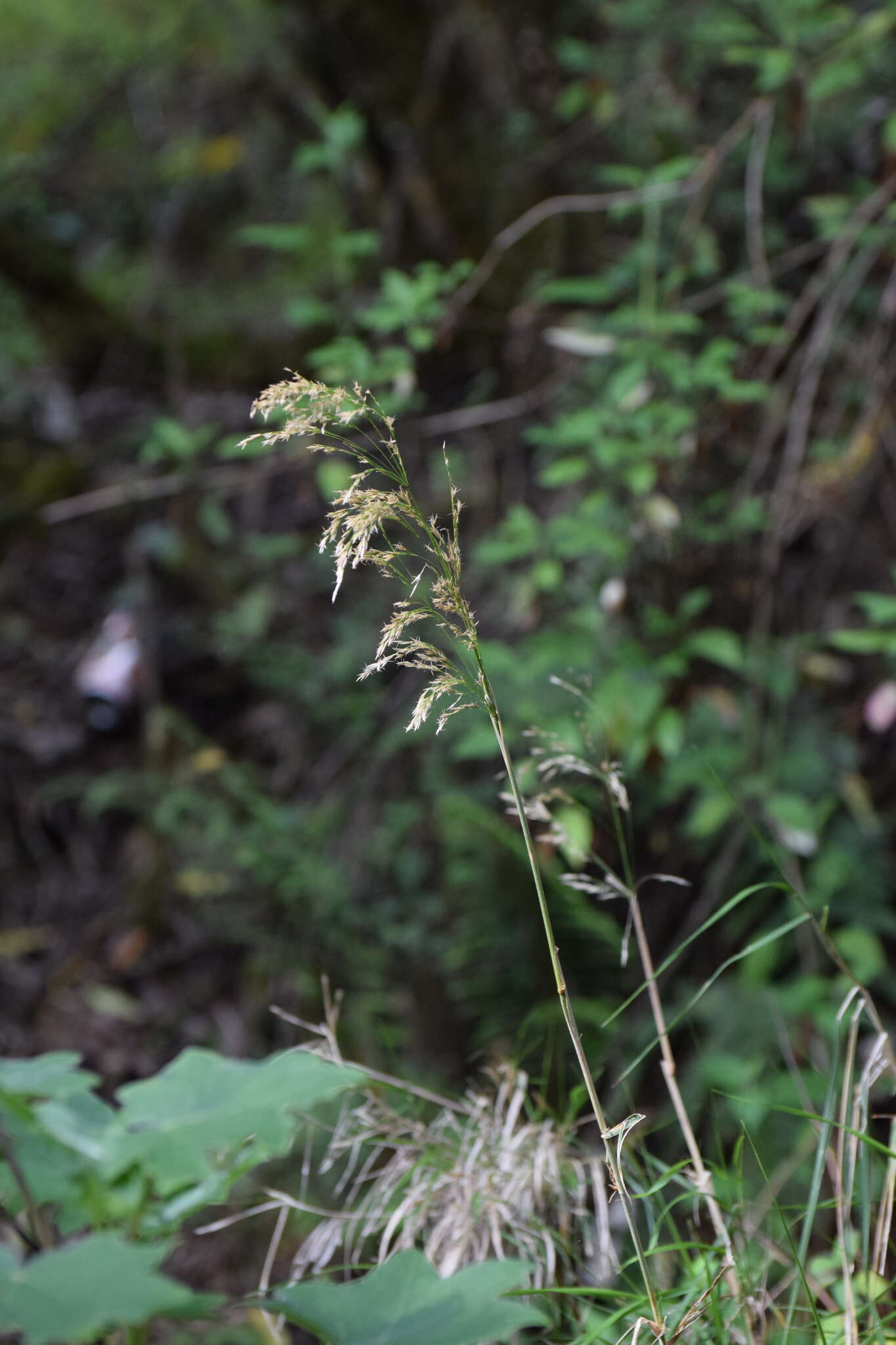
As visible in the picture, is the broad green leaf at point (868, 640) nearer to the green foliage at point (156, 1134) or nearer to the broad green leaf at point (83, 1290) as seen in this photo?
the green foliage at point (156, 1134)

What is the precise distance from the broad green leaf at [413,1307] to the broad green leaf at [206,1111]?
4.9 inches

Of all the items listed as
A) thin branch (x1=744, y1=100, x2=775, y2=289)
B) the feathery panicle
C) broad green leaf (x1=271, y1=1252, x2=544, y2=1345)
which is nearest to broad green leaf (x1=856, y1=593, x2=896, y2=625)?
thin branch (x1=744, y1=100, x2=775, y2=289)

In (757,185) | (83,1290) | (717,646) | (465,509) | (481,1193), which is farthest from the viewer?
(465,509)

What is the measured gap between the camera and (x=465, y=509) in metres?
3.19

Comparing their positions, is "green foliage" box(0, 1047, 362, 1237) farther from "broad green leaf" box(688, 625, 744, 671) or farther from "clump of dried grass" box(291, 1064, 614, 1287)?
"broad green leaf" box(688, 625, 744, 671)

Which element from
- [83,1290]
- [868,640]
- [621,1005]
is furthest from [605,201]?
[83,1290]

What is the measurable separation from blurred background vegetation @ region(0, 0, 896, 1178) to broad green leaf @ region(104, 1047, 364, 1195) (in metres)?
1.15

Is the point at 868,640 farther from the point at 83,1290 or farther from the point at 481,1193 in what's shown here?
the point at 83,1290

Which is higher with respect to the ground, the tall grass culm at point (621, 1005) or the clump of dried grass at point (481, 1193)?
the tall grass culm at point (621, 1005)

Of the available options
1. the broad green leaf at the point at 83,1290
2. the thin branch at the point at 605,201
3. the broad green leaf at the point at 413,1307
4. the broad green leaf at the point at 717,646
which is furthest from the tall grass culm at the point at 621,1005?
the thin branch at the point at 605,201

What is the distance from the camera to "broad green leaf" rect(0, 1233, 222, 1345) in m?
0.43

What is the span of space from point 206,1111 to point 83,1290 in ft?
0.39

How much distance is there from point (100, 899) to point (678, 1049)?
6.68 ft

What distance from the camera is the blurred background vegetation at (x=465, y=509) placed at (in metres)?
2.27
